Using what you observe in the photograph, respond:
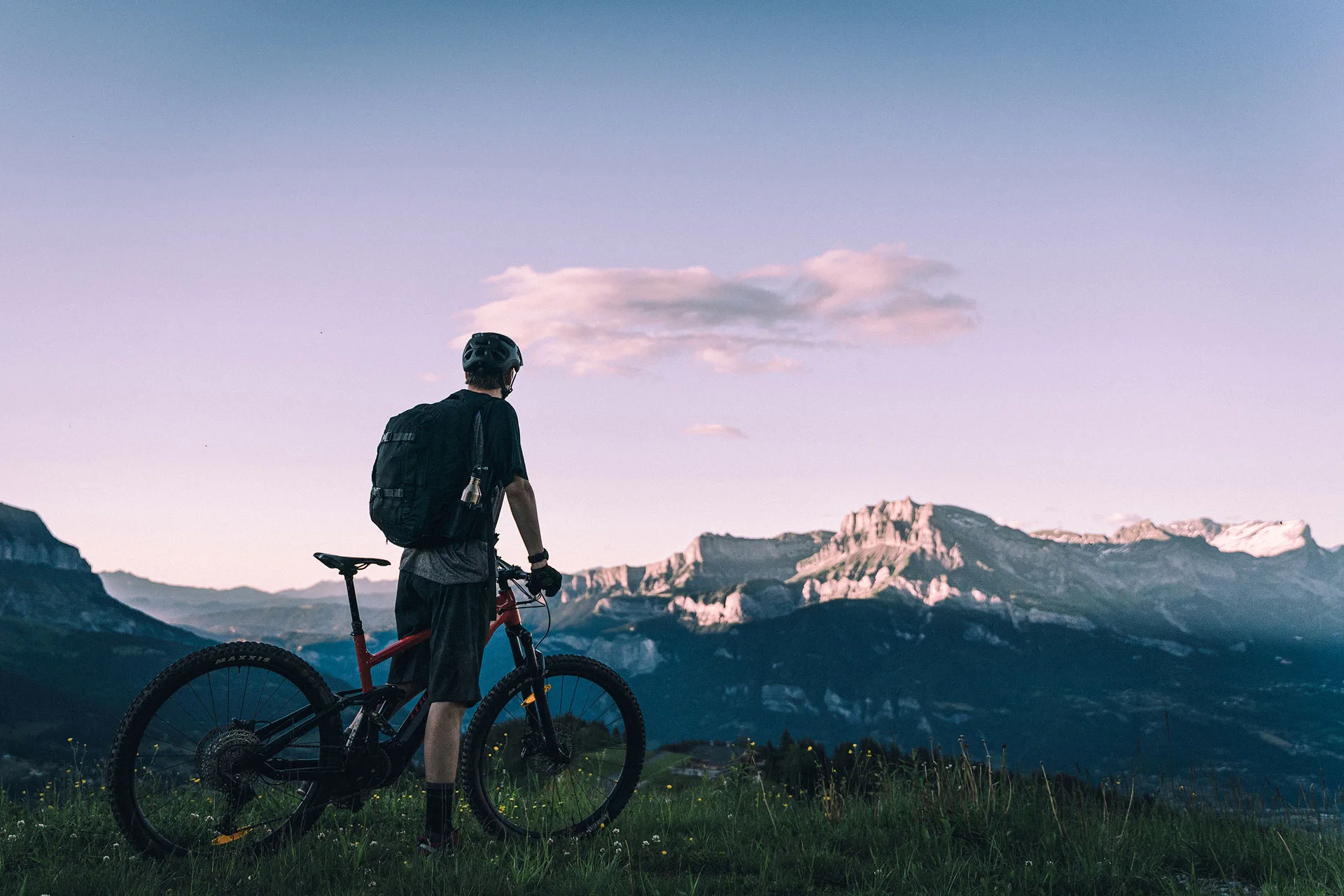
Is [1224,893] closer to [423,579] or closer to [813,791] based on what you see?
[813,791]

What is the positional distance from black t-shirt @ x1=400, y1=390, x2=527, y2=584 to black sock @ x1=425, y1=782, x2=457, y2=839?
1353mm

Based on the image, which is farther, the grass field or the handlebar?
the handlebar

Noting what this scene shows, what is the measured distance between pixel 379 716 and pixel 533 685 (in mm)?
1115

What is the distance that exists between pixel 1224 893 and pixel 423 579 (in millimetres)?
5489

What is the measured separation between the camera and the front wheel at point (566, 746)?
632 cm

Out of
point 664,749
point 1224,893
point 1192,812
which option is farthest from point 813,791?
point 664,749

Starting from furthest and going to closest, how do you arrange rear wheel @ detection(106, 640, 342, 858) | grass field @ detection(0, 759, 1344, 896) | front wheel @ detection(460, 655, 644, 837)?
front wheel @ detection(460, 655, 644, 837)
rear wheel @ detection(106, 640, 342, 858)
grass field @ detection(0, 759, 1344, 896)

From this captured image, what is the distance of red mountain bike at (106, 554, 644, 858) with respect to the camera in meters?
5.50

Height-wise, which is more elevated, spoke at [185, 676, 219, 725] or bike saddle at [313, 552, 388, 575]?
bike saddle at [313, 552, 388, 575]

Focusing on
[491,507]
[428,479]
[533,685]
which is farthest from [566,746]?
[428,479]

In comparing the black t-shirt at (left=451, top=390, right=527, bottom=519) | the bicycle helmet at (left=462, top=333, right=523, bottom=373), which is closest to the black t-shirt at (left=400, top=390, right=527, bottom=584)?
the black t-shirt at (left=451, top=390, right=527, bottom=519)

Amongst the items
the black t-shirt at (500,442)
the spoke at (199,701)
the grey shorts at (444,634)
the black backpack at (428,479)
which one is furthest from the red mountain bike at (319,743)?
the black t-shirt at (500,442)

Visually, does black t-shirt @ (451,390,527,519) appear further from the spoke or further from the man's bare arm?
the spoke

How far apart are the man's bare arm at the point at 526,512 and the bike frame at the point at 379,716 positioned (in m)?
0.32
